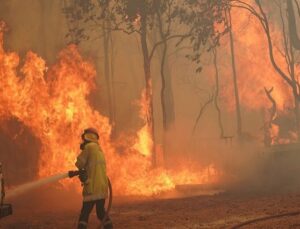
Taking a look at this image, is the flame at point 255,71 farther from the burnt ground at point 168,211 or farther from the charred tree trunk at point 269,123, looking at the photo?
the burnt ground at point 168,211

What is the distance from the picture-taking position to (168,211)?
13.0 meters

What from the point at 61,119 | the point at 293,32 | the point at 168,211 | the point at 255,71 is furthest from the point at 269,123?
the point at 168,211

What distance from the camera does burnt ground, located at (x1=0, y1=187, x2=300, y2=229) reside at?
1085 cm

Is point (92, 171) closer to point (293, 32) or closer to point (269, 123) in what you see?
point (293, 32)

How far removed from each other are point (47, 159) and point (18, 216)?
4.74 metres

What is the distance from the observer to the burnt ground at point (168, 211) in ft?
35.6

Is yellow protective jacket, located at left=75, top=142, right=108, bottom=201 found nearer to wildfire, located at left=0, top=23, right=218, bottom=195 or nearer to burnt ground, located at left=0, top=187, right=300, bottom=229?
burnt ground, located at left=0, top=187, right=300, bottom=229

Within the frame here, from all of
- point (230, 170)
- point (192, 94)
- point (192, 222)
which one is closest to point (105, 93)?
point (192, 94)

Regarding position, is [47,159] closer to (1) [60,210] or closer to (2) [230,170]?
(1) [60,210]

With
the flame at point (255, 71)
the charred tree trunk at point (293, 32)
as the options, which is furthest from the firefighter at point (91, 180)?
the flame at point (255, 71)

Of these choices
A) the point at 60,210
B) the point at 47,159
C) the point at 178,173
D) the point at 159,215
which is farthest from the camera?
the point at 178,173

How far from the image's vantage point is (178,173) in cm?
2266

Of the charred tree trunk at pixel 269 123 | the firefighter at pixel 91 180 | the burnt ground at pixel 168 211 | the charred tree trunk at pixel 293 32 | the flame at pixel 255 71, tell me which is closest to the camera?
the firefighter at pixel 91 180

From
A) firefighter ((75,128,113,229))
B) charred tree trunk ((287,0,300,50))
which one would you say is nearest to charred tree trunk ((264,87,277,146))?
charred tree trunk ((287,0,300,50))
